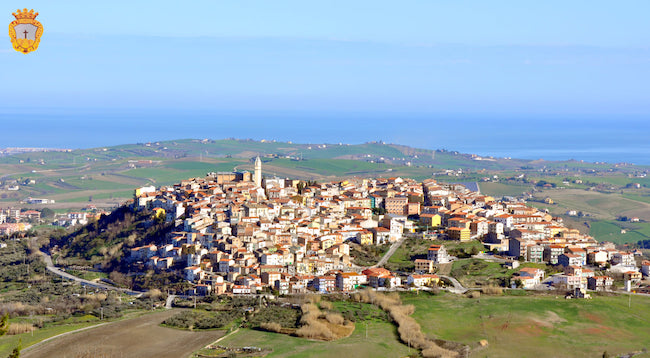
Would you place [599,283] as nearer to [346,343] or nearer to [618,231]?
[346,343]

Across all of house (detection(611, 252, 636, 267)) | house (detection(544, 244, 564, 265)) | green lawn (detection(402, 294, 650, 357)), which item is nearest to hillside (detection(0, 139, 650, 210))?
house (detection(611, 252, 636, 267))


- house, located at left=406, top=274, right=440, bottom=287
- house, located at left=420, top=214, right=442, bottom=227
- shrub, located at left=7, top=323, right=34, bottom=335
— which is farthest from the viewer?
house, located at left=420, top=214, right=442, bottom=227

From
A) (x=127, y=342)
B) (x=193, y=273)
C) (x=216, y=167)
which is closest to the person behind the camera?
(x=127, y=342)

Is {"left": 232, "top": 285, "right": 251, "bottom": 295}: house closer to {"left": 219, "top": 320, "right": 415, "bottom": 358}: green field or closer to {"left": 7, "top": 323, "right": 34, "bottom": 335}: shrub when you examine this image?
{"left": 219, "top": 320, "right": 415, "bottom": 358}: green field

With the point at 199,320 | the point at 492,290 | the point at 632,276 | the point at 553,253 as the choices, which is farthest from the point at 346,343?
the point at 632,276

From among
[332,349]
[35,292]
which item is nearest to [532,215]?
[332,349]

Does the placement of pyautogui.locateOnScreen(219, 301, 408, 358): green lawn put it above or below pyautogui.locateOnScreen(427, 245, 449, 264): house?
below

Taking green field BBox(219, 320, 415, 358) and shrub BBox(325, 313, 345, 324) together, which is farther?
shrub BBox(325, 313, 345, 324)

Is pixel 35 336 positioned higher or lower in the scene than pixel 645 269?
lower
